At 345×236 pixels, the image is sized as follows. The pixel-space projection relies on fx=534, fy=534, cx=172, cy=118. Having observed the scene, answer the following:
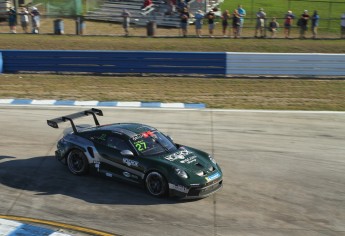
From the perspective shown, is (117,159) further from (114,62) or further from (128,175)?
(114,62)

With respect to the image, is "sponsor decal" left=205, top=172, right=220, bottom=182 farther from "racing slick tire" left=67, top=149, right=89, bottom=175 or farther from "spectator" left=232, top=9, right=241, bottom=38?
"spectator" left=232, top=9, right=241, bottom=38

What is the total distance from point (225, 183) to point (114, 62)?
40.3ft

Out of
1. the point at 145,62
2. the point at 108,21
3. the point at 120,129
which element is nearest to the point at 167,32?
the point at 108,21

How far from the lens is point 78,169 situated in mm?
12766

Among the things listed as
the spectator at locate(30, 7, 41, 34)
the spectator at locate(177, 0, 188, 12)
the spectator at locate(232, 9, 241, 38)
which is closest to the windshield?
the spectator at locate(232, 9, 241, 38)

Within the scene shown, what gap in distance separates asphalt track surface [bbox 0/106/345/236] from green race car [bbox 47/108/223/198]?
0.30 metres

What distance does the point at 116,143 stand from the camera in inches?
479

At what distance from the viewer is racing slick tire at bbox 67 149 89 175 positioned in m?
12.6

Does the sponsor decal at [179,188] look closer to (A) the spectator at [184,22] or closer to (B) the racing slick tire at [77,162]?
(B) the racing slick tire at [77,162]

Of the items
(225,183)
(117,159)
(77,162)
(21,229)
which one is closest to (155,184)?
(117,159)

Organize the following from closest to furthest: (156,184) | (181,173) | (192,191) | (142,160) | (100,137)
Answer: (192,191)
(181,173)
(156,184)
(142,160)
(100,137)

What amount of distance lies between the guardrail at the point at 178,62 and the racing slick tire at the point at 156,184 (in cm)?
1238

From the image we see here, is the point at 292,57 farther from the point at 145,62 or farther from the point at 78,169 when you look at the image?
the point at 78,169

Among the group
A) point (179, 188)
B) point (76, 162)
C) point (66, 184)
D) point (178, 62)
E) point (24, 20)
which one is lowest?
point (66, 184)
